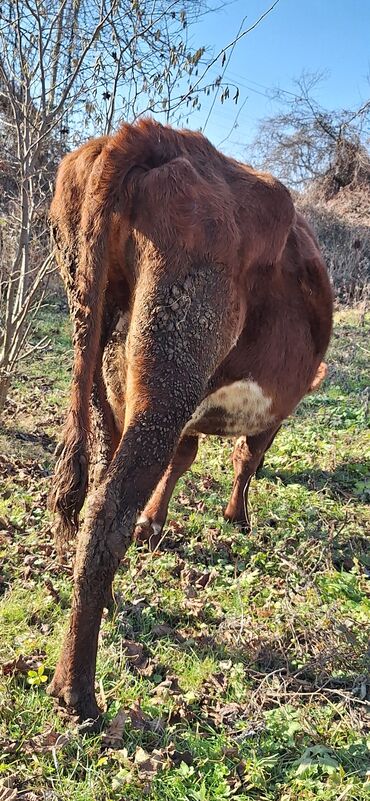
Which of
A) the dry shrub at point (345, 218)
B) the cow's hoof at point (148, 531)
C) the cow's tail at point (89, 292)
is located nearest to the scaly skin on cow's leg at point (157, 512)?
the cow's hoof at point (148, 531)

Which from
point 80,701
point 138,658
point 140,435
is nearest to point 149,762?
point 80,701

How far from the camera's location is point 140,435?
2221mm

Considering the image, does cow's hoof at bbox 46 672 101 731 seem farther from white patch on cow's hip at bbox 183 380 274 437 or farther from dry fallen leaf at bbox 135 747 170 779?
white patch on cow's hip at bbox 183 380 274 437

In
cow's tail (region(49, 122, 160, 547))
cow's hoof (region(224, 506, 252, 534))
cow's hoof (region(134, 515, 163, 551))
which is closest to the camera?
cow's tail (region(49, 122, 160, 547))

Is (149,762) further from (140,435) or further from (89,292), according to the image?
→ (89,292)

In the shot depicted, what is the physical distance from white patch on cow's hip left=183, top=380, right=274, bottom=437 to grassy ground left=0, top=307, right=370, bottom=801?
30.9 inches

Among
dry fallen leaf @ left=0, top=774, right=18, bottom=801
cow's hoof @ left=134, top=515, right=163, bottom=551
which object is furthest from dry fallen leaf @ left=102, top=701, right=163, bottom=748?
cow's hoof @ left=134, top=515, right=163, bottom=551

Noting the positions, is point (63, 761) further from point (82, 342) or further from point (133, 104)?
point (133, 104)

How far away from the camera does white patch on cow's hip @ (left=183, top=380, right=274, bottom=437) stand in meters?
3.15

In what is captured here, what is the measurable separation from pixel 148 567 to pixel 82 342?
1655 mm

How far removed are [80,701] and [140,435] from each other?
1061 millimetres

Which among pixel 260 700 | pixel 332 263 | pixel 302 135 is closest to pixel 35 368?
pixel 260 700

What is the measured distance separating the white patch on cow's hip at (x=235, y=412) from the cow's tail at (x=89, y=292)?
0.77 metres

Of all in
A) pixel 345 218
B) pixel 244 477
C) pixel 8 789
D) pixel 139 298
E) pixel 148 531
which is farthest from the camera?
pixel 345 218
